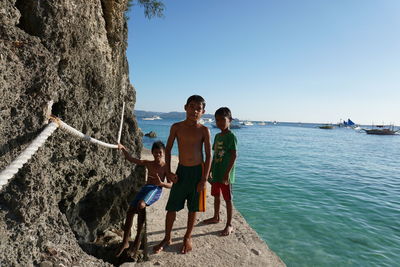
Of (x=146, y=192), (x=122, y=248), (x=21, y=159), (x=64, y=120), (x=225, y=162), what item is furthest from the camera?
(x=225, y=162)

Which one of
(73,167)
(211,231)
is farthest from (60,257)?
(211,231)

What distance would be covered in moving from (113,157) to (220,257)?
6.83ft

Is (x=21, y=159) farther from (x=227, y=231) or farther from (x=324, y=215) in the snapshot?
(x=324, y=215)

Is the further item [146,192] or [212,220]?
[212,220]

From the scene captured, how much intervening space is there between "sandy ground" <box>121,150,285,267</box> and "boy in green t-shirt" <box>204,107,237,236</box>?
254mm

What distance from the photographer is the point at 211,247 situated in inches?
139

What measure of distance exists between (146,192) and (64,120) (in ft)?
4.69

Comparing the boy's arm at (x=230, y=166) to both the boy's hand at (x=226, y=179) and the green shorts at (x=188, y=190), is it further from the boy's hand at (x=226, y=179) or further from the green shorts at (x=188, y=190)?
the green shorts at (x=188, y=190)

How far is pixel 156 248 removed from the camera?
328 cm

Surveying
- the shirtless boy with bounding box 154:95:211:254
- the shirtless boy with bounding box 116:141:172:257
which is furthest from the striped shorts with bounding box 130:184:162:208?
the shirtless boy with bounding box 154:95:211:254

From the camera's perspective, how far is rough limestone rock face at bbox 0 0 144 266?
1.91m

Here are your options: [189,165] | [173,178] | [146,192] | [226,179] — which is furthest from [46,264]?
[226,179]

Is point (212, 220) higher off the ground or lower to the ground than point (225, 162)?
lower

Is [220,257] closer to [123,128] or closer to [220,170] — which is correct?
[220,170]
